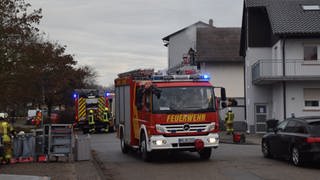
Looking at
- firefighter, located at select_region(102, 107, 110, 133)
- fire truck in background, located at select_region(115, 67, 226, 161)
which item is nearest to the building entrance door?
firefighter, located at select_region(102, 107, 110, 133)

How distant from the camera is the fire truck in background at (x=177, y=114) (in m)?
18.2

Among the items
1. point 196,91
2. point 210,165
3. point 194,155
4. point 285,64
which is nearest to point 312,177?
point 210,165

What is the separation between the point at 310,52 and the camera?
119 ft

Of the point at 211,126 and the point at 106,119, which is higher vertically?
the point at 106,119

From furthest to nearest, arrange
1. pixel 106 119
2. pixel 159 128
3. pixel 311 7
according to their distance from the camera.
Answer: pixel 106 119, pixel 311 7, pixel 159 128

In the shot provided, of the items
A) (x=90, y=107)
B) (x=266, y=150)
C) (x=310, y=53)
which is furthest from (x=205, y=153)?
(x=90, y=107)

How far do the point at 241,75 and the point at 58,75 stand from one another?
16836 millimetres

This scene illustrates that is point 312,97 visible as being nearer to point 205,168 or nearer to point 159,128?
point 159,128

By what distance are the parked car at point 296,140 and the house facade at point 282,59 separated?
16.2 meters

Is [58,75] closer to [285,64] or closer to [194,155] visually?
[285,64]

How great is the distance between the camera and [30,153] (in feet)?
63.3

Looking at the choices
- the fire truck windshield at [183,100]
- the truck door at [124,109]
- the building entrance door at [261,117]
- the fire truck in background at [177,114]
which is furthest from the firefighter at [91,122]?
the fire truck windshield at [183,100]

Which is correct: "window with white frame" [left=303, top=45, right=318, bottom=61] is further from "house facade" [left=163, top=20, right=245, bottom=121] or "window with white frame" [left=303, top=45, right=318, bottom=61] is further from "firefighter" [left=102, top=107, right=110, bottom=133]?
"house facade" [left=163, top=20, right=245, bottom=121]

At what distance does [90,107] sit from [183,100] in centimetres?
2524
